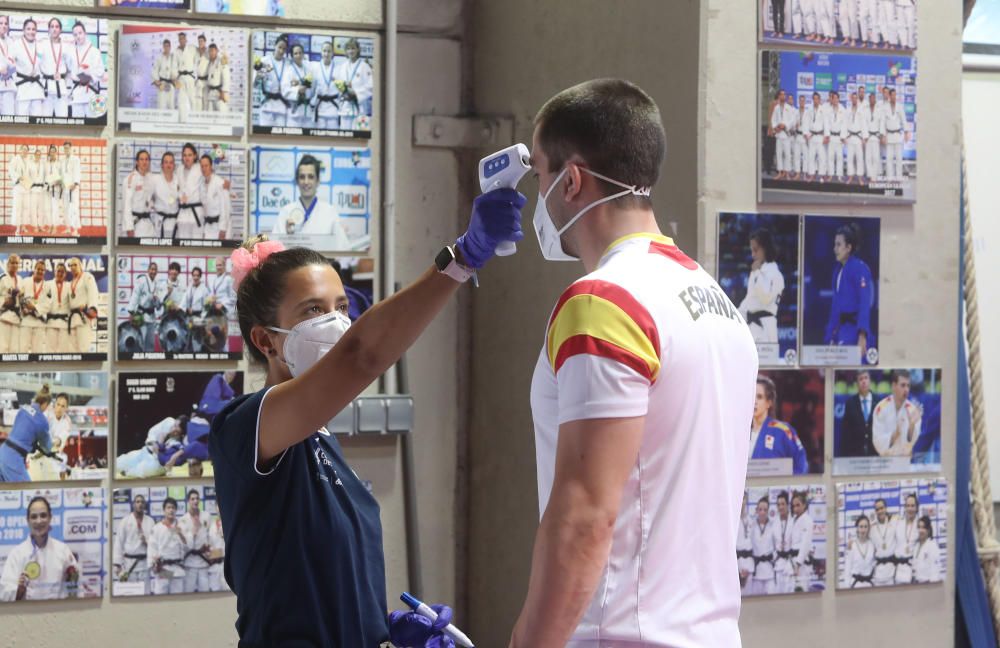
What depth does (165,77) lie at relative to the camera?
3.44m

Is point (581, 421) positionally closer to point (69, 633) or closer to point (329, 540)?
point (329, 540)

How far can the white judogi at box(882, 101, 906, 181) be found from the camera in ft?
10.0

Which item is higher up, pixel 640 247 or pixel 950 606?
pixel 640 247

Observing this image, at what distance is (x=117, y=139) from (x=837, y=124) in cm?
196

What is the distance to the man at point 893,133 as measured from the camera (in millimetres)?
3057

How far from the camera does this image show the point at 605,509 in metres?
1.50

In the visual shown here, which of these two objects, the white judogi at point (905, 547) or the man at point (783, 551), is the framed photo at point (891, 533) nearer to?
the white judogi at point (905, 547)

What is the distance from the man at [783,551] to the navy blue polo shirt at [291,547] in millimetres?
1322

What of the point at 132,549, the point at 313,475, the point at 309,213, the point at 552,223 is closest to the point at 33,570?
the point at 132,549

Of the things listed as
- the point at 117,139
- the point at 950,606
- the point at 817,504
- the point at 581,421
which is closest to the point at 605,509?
the point at 581,421

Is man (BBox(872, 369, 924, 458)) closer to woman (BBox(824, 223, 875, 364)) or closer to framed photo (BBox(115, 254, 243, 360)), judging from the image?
woman (BBox(824, 223, 875, 364))

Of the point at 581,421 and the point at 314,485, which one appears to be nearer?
the point at 581,421

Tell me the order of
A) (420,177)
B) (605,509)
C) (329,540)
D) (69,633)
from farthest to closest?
(420,177)
(69,633)
(329,540)
(605,509)

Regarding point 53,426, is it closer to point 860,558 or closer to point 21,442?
point 21,442
